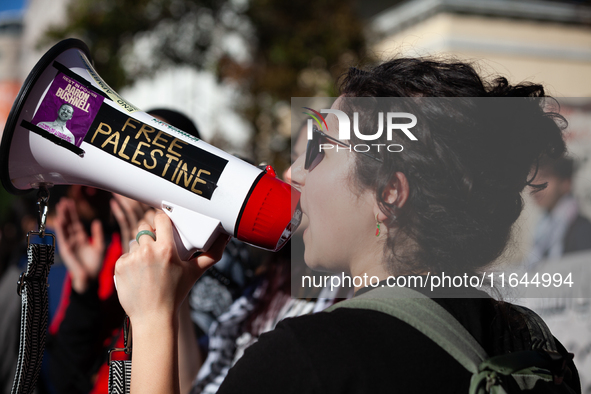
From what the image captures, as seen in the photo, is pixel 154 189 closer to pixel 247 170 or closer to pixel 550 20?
pixel 247 170

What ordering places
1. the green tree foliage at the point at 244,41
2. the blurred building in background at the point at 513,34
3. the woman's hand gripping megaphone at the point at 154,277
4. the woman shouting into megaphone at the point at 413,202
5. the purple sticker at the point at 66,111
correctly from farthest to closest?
the blurred building in background at the point at 513,34
the green tree foliage at the point at 244,41
the purple sticker at the point at 66,111
the woman's hand gripping megaphone at the point at 154,277
the woman shouting into megaphone at the point at 413,202

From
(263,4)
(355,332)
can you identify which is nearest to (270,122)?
(263,4)

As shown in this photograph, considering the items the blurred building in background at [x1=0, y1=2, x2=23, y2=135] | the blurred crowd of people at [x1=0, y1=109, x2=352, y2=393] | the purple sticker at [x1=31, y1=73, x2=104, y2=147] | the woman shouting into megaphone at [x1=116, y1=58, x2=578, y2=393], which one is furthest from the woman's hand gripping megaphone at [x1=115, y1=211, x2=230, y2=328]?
the blurred building in background at [x1=0, y1=2, x2=23, y2=135]

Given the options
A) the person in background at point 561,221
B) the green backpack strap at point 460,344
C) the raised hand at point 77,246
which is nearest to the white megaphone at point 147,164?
the green backpack strap at point 460,344

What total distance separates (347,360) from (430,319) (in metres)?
0.19

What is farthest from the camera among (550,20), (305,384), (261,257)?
(550,20)

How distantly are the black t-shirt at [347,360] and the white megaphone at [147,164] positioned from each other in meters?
0.46

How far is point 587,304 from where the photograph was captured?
9.30 feet

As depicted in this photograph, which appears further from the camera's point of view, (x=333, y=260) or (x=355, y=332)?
(x=333, y=260)

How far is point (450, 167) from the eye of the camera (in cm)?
116

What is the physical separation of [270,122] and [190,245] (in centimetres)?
743

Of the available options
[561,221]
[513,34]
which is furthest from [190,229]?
[513,34]

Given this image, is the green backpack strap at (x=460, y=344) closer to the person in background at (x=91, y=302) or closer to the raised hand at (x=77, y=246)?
the person in background at (x=91, y=302)

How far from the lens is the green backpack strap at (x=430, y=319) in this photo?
0.97 meters
